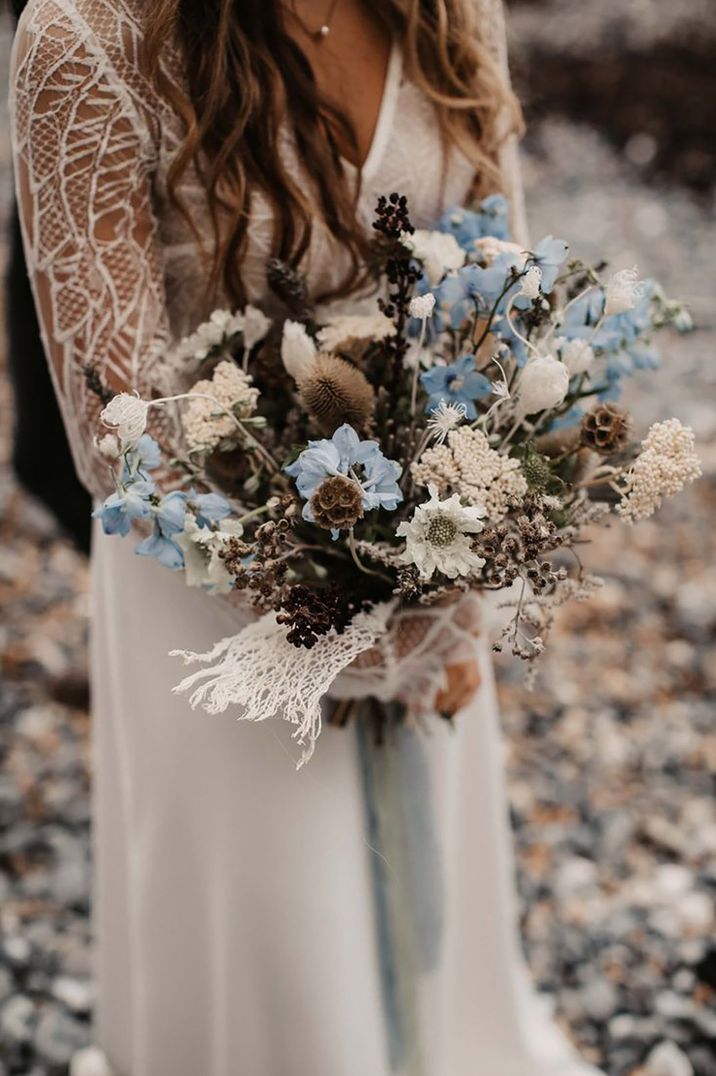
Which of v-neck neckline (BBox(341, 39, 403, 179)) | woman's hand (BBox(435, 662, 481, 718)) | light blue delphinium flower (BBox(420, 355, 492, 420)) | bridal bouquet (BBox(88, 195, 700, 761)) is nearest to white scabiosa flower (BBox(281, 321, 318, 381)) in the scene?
bridal bouquet (BBox(88, 195, 700, 761))

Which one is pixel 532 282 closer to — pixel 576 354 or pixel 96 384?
pixel 576 354

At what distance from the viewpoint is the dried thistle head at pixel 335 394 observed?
1318mm

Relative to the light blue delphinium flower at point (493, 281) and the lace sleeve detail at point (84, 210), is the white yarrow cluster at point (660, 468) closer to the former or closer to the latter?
the light blue delphinium flower at point (493, 281)

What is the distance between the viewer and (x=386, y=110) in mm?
1667

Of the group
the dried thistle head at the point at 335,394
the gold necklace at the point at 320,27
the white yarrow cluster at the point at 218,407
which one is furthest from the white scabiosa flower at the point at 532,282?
the gold necklace at the point at 320,27

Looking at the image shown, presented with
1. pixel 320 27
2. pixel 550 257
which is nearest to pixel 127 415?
pixel 550 257

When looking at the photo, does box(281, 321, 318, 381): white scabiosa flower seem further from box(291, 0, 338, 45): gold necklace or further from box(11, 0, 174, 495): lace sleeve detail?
box(291, 0, 338, 45): gold necklace

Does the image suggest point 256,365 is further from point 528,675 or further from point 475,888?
point 475,888

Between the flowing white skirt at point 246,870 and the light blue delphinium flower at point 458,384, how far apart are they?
0.50 m

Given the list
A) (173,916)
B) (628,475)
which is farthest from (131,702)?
(628,475)

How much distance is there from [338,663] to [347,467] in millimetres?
224

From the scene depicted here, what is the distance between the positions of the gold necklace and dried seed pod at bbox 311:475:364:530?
782 mm

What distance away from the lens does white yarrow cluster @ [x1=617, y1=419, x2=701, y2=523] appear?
1.22 metres

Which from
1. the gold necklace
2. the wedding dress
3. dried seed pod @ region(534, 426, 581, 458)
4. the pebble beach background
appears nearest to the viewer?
dried seed pod @ region(534, 426, 581, 458)
